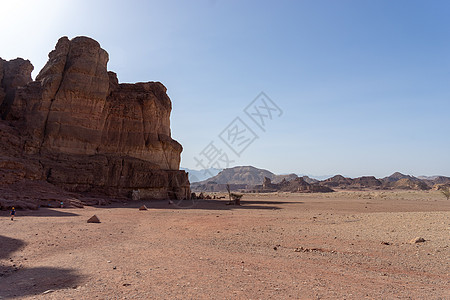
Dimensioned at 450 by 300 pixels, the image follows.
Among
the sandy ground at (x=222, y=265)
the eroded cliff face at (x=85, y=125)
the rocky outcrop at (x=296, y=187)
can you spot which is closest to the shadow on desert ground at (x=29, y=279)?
the sandy ground at (x=222, y=265)

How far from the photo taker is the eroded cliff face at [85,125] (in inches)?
1201

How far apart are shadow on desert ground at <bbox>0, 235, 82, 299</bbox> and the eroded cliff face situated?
934 inches

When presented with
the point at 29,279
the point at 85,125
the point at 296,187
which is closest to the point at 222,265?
the point at 29,279

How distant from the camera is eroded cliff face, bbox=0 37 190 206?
30500 mm

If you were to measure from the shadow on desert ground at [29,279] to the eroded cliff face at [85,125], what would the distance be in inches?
934

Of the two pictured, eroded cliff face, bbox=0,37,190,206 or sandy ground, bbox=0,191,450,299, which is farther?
eroded cliff face, bbox=0,37,190,206

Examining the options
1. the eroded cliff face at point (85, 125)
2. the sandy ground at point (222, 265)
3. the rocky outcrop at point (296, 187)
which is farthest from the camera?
the rocky outcrop at point (296, 187)

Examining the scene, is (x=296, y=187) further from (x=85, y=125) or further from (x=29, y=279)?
(x=29, y=279)

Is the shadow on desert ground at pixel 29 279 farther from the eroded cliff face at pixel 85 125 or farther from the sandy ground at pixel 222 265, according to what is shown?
the eroded cliff face at pixel 85 125

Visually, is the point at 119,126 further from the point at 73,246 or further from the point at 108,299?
the point at 108,299

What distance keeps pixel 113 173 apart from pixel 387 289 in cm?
3289

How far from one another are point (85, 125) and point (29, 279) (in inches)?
1247

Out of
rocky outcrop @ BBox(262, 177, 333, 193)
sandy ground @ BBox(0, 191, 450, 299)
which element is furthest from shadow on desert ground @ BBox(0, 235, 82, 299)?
rocky outcrop @ BBox(262, 177, 333, 193)

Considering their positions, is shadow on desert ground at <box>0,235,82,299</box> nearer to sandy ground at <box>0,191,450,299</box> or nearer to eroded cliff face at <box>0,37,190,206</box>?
sandy ground at <box>0,191,450,299</box>
